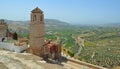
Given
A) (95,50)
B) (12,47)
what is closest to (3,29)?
(12,47)

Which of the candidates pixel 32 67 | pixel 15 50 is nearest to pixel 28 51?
pixel 15 50

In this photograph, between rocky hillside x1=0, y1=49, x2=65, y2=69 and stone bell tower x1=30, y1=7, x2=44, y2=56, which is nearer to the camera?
rocky hillside x1=0, y1=49, x2=65, y2=69

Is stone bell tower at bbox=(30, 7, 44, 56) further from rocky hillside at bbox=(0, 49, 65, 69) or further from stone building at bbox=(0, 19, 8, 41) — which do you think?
stone building at bbox=(0, 19, 8, 41)

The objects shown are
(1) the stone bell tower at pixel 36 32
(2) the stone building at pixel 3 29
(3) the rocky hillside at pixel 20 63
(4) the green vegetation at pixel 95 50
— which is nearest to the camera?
(3) the rocky hillside at pixel 20 63

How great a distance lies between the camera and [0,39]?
80.0ft

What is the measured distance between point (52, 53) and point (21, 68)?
6741 millimetres

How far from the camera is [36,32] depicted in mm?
20422

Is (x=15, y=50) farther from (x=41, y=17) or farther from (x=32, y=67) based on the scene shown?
(x=32, y=67)

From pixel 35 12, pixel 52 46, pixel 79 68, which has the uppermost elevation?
pixel 35 12

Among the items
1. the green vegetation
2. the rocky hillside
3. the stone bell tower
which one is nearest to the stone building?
the stone bell tower

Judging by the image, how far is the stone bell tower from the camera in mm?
20438

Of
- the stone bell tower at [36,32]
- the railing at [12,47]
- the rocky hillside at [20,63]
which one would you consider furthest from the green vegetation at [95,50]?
the rocky hillside at [20,63]

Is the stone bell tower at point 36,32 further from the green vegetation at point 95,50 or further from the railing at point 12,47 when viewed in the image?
the green vegetation at point 95,50

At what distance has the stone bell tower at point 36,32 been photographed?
2044 cm
